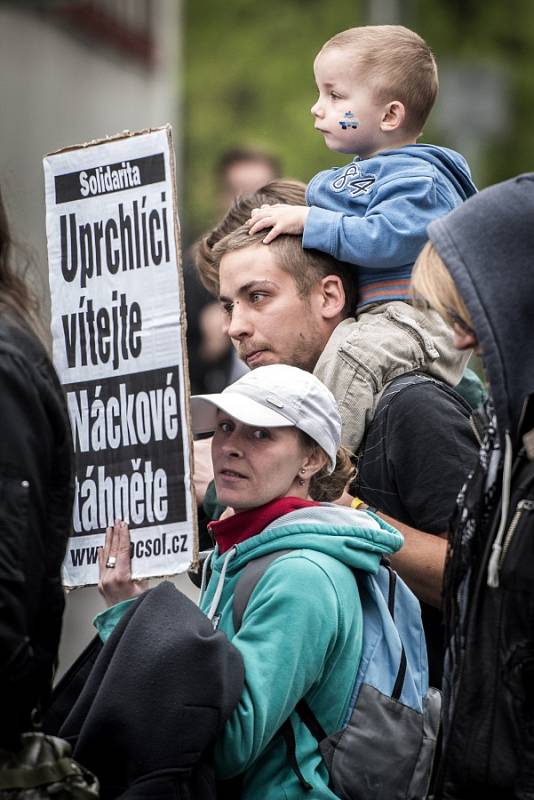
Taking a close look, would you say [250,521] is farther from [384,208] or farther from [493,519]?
[384,208]

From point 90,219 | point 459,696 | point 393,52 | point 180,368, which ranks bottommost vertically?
point 459,696

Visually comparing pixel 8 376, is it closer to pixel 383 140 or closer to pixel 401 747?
pixel 401 747

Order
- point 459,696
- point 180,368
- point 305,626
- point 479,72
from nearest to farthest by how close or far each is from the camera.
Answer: point 459,696, point 305,626, point 180,368, point 479,72

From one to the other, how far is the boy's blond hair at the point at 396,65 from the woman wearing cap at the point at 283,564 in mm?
959

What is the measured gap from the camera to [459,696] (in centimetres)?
338

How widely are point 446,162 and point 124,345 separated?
1.10 metres

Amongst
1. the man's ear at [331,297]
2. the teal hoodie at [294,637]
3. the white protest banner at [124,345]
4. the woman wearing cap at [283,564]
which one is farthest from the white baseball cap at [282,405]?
the man's ear at [331,297]

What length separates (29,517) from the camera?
10.2 ft

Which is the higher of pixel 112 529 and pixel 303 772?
pixel 112 529

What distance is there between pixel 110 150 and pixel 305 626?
1420 millimetres

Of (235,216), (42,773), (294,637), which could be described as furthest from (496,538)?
(235,216)

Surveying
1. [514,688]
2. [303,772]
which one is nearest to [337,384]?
[303,772]

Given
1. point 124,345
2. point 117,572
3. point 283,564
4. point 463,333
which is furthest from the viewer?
point 124,345

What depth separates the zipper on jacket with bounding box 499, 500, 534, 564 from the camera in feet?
10.6
